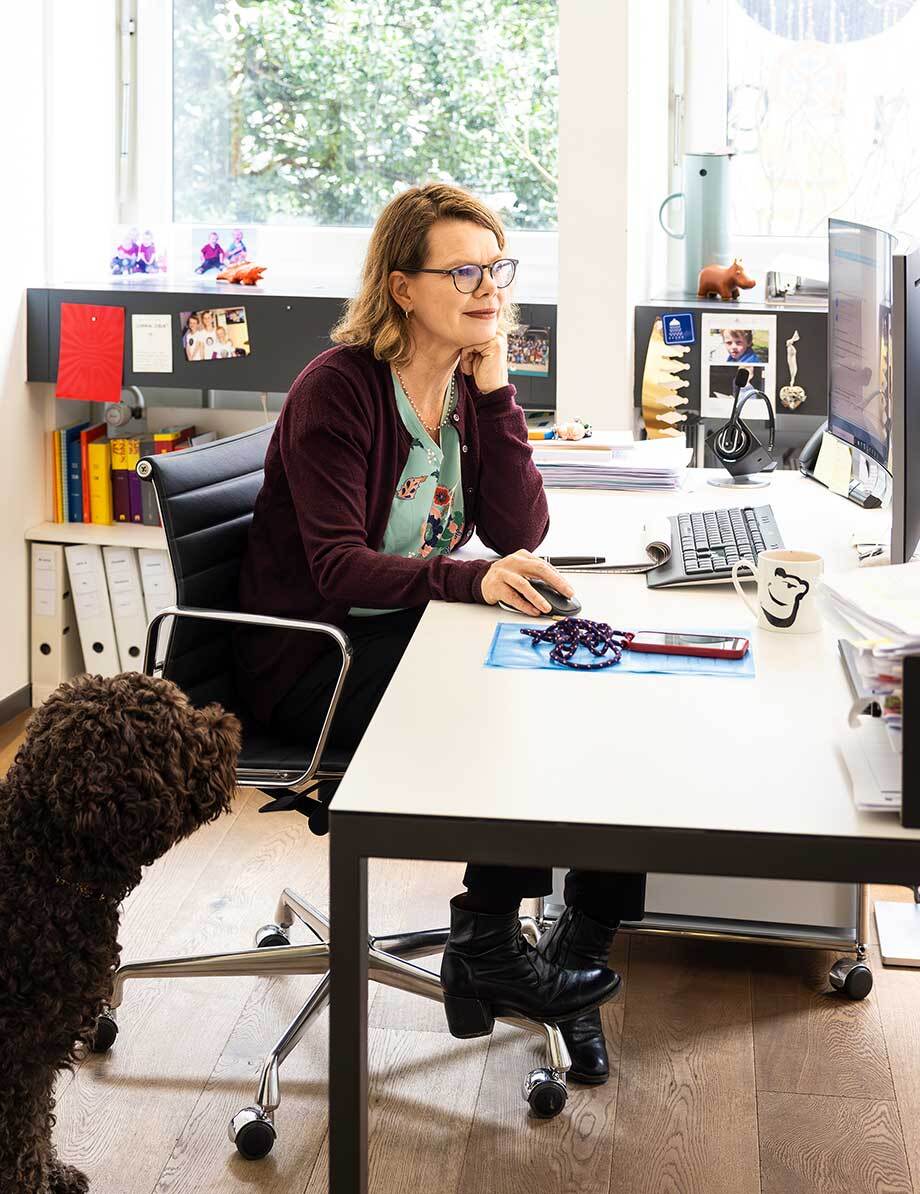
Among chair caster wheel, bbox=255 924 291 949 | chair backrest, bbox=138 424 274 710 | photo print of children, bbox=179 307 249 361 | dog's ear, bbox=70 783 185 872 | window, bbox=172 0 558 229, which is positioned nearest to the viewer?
dog's ear, bbox=70 783 185 872

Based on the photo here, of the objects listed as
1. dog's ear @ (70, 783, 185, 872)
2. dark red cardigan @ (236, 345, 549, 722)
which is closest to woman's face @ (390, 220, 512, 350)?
dark red cardigan @ (236, 345, 549, 722)

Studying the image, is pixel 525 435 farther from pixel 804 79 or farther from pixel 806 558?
pixel 804 79

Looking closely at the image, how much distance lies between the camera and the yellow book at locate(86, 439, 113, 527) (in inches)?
140

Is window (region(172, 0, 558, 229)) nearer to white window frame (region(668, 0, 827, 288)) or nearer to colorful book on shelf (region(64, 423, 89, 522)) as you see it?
white window frame (region(668, 0, 827, 288))

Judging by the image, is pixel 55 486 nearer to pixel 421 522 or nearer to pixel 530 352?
pixel 530 352

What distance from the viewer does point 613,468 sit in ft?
8.64

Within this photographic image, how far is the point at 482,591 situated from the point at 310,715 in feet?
1.19

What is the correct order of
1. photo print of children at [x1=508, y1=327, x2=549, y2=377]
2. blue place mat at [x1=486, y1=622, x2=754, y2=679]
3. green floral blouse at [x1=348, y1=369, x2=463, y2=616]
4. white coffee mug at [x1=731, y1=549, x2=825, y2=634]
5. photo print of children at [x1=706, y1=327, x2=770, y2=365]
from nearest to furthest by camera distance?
blue place mat at [x1=486, y1=622, x2=754, y2=679] < white coffee mug at [x1=731, y1=549, x2=825, y2=634] < green floral blouse at [x1=348, y1=369, x2=463, y2=616] < photo print of children at [x1=706, y1=327, x2=770, y2=365] < photo print of children at [x1=508, y1=327, x2=549, y2=377]

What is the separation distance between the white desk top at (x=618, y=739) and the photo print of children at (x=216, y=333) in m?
1.65

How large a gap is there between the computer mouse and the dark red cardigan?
0.29ft

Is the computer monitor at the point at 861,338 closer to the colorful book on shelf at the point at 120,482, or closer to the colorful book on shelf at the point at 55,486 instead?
the colorful book on shelf at the point at 120,482

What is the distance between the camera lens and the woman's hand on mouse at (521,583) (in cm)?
185

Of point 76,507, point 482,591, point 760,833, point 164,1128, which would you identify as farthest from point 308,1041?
point 76,507

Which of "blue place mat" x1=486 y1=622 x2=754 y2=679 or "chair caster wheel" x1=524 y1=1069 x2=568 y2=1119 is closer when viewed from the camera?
"blue place mat" x1=486 y1=622 x2=754 y2=679
